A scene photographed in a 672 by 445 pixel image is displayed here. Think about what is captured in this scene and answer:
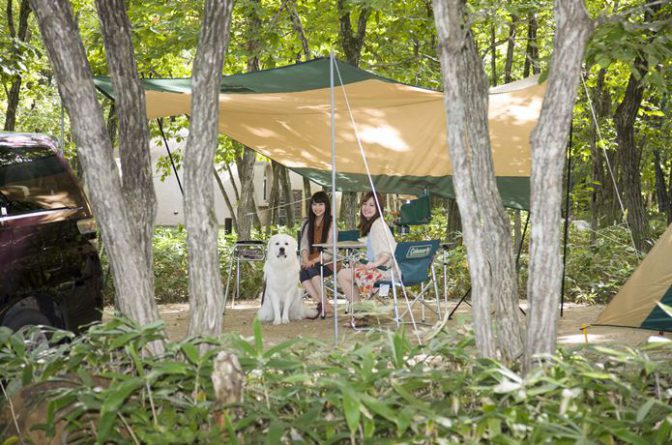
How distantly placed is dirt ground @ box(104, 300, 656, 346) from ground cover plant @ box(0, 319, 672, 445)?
11.5 feet

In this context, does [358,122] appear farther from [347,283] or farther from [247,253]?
[247,253]

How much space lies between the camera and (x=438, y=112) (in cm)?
791

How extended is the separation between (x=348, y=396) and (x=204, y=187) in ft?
3.93

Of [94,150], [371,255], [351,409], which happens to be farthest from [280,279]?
[351,409]

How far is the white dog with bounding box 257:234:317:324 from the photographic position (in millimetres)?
8234

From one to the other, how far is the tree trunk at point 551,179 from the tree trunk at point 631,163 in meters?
8.08

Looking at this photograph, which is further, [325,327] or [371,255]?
[325,327]

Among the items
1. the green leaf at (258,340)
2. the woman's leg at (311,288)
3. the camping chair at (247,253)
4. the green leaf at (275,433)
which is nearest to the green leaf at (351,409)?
the green leaf at (275,433)

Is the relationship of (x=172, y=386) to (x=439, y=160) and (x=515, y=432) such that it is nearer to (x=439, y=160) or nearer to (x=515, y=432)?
(x=515, y=432)

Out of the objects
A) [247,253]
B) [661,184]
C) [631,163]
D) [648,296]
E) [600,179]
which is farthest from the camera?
[661,184]

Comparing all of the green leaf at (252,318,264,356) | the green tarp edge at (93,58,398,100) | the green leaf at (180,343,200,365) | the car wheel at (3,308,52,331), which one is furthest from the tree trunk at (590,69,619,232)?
the green leaf at (180,343,200,365)

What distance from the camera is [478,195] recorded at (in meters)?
3.45

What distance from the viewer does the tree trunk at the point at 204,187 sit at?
134 inches

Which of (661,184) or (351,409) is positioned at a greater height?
(661,184)
